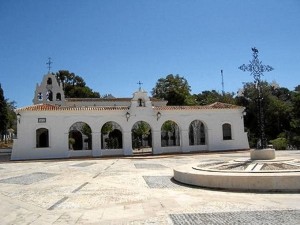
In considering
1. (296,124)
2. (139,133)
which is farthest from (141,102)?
(296,124)

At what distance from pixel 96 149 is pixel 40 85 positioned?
56.4 feet

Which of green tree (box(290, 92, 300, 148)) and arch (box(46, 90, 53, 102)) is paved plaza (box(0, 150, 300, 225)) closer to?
green tree (box(290, 92, 300, 148))

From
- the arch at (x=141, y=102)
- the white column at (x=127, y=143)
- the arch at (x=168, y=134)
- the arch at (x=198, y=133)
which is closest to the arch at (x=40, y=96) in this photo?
the arch at (x=168, y=134)

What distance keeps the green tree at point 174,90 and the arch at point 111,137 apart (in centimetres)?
1608

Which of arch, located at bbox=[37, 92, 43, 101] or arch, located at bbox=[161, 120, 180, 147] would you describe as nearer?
arch, located at bbox=[161, 120, 180, 147]

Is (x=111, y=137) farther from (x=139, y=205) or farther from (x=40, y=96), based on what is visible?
(x=139, y=205)

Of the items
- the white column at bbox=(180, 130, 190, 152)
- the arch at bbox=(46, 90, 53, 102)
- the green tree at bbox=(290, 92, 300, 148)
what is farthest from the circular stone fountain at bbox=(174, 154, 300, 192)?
the arch at bbox=(46, 90, 53, 102)

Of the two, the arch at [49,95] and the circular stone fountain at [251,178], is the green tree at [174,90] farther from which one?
the circular stone fountain at [251,178]

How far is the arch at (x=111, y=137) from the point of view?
38156mm

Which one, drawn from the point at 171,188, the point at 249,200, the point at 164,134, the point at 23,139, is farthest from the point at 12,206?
the point at 164,134

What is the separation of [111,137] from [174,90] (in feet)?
62.7

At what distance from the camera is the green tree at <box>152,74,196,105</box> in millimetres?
56247

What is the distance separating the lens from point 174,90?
56.7m

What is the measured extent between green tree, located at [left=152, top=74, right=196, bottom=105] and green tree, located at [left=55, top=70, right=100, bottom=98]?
15.0 m
